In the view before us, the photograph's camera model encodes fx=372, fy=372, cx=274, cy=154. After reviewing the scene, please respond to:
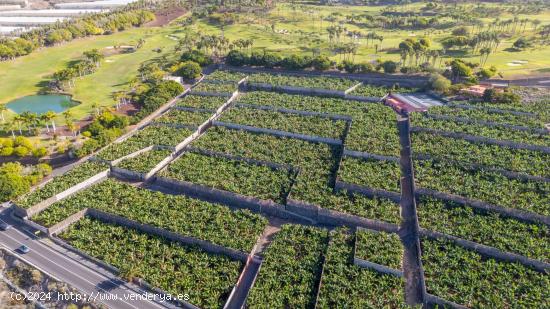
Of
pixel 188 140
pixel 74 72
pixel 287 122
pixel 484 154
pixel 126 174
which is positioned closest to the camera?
pixel 484 154

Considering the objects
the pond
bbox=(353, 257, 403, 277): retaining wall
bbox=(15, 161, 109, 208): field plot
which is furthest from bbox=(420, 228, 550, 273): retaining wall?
the pond

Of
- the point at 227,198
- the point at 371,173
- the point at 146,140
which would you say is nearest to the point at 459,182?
the point at 371,173

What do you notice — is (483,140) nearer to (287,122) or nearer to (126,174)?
(287,122)

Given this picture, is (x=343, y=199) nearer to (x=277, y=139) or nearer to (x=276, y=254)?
(x=276, y=254)

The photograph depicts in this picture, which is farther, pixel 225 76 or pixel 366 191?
pixel 225 76

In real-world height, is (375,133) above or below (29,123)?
above

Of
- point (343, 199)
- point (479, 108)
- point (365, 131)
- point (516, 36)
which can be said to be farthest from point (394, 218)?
point (516, 36)

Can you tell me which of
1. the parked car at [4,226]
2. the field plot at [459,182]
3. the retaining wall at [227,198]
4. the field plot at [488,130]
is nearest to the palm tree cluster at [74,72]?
the parked car at [4,226]
